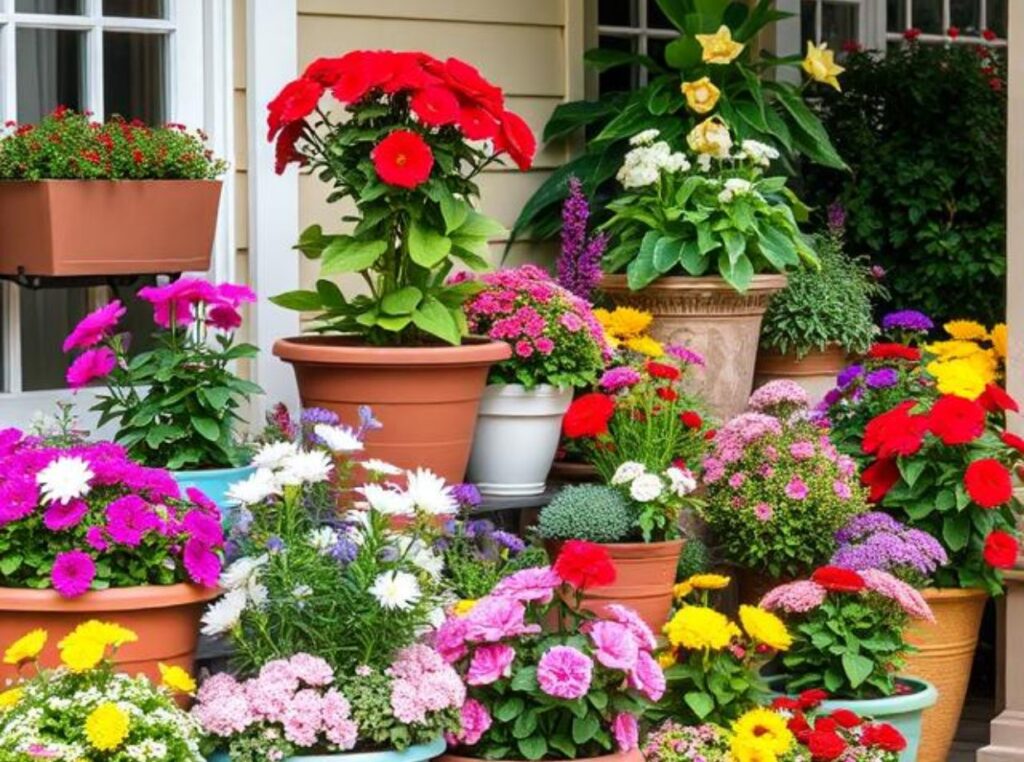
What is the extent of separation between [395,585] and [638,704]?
0.66m

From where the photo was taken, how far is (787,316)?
21.4 feet

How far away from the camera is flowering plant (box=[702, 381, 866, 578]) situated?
18.2 feet

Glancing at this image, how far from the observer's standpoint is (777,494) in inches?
219

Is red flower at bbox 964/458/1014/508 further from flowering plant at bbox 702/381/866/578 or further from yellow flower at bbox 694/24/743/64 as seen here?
yellow flower at bbox 694/24/743/64

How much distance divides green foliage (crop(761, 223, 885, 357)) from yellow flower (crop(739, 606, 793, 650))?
1727 mm

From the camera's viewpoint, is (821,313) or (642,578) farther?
(821,313)

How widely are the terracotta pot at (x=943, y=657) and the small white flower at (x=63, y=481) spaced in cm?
238

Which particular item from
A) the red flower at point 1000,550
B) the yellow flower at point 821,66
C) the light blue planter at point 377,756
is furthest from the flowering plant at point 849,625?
the yellow flower at point 821,66

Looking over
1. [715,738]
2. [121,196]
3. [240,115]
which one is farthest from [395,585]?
[240,115]

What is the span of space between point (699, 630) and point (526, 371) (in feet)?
3.20

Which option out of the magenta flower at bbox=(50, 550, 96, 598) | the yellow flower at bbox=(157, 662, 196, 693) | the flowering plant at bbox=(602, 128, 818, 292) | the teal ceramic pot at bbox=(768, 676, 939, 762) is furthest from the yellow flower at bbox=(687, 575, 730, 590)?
the magenta flower at bbox=(50, 550, 96, 598)

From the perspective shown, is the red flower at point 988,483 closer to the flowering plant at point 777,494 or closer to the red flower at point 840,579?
the flowering plant at point 777,494

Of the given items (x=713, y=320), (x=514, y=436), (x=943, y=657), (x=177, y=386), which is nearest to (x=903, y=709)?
(x=943, y=657)

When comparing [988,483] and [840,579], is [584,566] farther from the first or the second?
[988,483]
